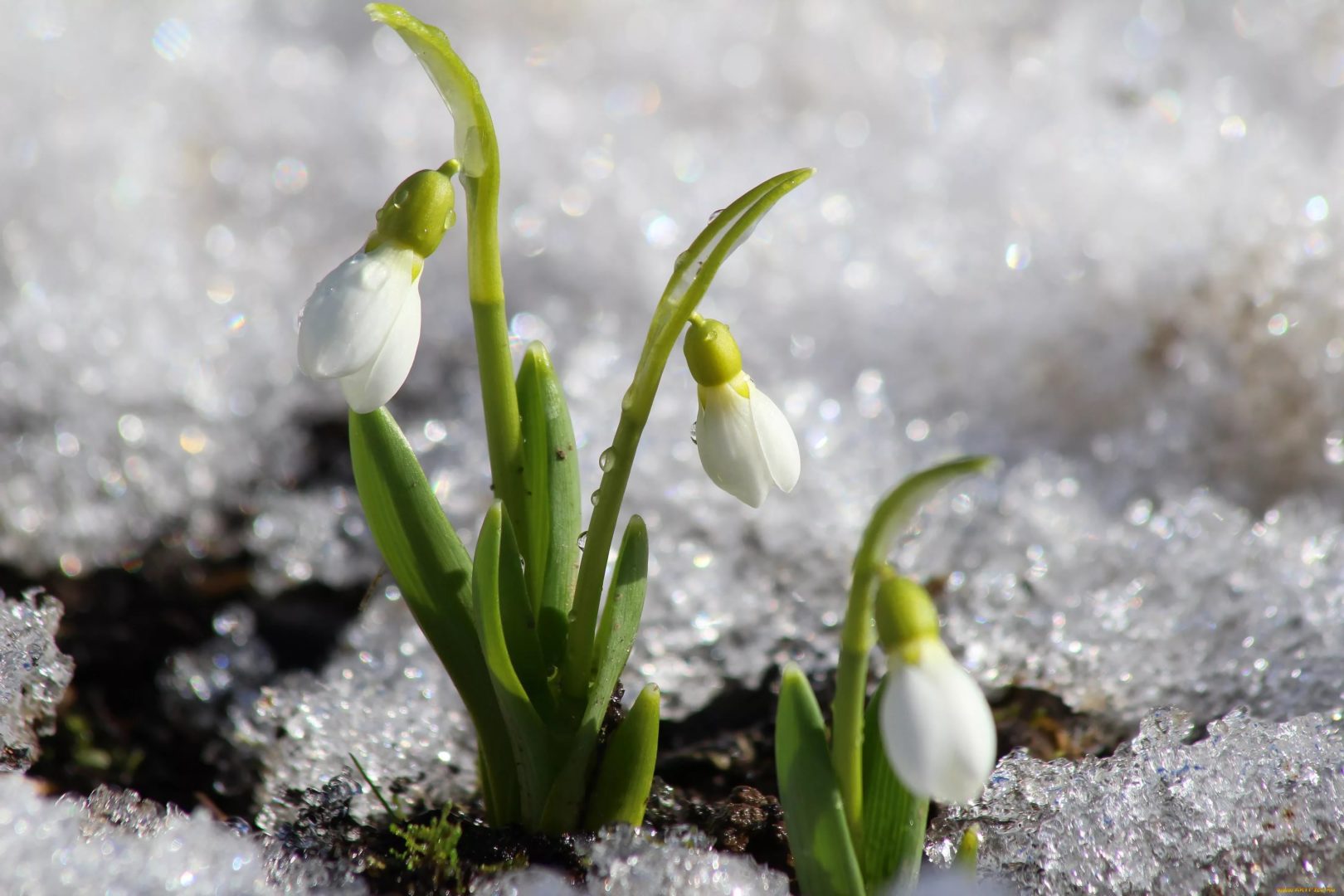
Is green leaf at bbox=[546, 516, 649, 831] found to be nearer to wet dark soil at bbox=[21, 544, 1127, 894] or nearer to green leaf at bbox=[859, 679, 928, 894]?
wet dark soil at bbox=[21, 544, 1127, 894]

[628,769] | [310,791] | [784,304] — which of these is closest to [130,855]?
[310,791]

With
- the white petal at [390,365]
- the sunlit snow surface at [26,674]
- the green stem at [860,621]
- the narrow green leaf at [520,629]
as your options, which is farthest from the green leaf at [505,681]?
the sunlit snow surface at [26,674]

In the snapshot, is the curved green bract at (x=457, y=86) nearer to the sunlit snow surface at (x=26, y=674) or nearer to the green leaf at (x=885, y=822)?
the green leaf at (x=885, y=822)

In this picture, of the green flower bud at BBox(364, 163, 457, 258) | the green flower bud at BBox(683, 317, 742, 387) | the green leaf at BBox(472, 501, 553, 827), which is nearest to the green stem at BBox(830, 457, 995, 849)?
the green flower bud at BBox(683, 317, 742, 387)

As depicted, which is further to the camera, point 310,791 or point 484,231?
point 310,791

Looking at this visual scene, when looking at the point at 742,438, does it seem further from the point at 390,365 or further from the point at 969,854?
the point at 969,854

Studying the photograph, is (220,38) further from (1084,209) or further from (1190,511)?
(1190,511)
